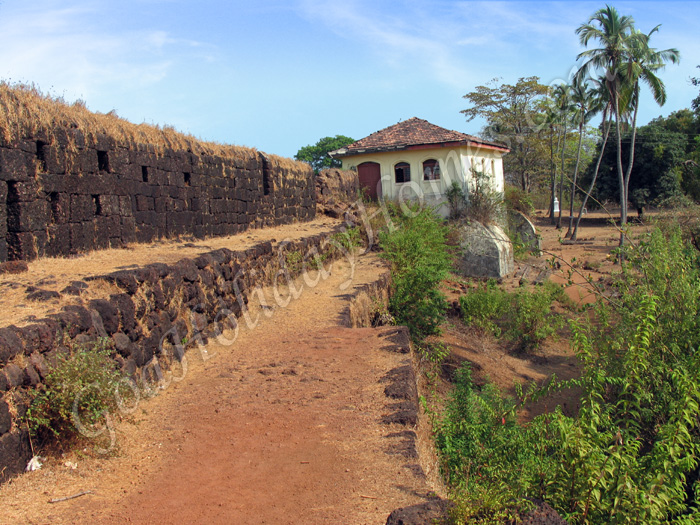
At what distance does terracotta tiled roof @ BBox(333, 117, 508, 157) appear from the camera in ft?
70.0

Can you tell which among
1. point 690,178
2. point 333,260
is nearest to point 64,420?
point 333,260

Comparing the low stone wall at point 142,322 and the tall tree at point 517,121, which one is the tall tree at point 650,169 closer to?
the tall tree at point 517,121

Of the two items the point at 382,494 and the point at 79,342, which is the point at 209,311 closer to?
the point at 79,342

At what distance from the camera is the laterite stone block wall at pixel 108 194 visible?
20.9 feet

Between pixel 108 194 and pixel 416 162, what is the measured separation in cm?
1522

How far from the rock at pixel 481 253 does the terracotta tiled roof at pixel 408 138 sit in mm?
3201

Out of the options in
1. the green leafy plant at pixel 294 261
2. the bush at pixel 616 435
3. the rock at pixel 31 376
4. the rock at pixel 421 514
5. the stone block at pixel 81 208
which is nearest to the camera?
the rock at pixel 421 514

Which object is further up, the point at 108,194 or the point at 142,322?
the point at 108,194

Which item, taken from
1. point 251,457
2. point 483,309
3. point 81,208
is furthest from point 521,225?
point 251,457

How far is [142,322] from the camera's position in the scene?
6.25m

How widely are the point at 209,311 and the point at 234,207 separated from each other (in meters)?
4.62

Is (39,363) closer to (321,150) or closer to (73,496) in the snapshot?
(73,496)

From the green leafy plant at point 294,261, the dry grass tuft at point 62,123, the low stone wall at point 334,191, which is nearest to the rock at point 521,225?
the low stone wall at point 334,191

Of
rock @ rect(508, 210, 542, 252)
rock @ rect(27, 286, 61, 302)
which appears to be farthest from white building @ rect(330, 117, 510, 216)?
rock @ rect(27, 286, 61, 302)
